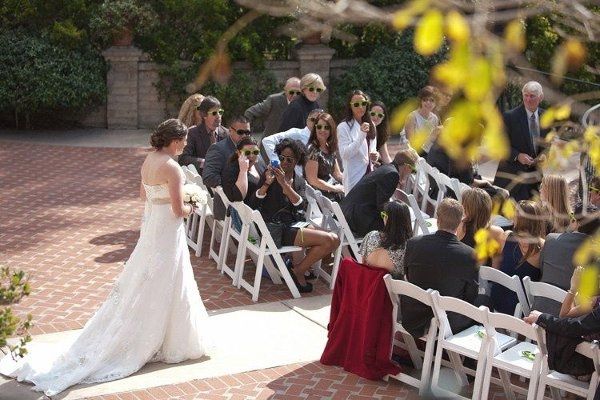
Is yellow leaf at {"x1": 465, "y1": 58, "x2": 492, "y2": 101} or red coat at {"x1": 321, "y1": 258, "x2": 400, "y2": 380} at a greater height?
yellow leaf at {"x1": 465, "y1": 58, "x2": 492, "y2": 101}

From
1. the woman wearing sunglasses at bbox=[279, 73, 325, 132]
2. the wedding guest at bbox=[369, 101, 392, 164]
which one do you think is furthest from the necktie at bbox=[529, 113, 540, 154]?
the woman wearing sunglasses at bbox=[279, 73, 325, 132]

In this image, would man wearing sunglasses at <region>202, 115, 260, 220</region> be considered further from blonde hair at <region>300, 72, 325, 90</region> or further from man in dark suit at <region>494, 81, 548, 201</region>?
man in dark suit at <region>494, 81, 548, 201</region>

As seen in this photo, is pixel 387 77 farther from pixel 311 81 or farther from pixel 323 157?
pixel 323 157

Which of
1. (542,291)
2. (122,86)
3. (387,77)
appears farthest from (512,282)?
(122,86)

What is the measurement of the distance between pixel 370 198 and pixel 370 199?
0.01m

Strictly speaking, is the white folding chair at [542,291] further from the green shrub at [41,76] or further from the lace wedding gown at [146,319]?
the green shrub at [41,76]

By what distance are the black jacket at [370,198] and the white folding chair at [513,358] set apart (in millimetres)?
2425

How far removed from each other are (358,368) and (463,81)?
5383 millimetres

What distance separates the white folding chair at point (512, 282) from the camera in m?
7.37

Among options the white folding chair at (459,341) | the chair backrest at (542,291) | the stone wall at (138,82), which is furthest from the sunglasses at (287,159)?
the stone wall at (138,82)

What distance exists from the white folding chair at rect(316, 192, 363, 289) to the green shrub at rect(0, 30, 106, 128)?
344 inches

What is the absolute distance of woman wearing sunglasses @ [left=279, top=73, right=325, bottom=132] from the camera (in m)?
11.4

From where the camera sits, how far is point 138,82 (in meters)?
18.6

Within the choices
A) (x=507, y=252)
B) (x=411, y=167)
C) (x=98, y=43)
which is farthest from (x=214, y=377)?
(x=98, y=43)
